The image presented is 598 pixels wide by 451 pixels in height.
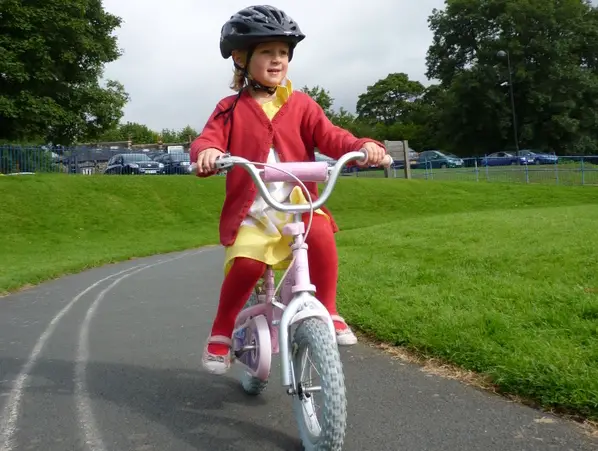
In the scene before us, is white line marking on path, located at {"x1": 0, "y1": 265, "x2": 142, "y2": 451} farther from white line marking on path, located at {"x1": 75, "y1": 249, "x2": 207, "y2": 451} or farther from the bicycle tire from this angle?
the bicycle tire

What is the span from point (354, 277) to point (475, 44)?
62.5m

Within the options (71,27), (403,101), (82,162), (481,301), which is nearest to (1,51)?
(71,27)

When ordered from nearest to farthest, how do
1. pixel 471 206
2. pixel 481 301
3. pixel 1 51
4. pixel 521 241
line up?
pixel 481 301 < pixel 521 241 < pixel 471 206 < pixel 1 51

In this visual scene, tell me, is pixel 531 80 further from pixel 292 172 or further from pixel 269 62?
pixel 292 172

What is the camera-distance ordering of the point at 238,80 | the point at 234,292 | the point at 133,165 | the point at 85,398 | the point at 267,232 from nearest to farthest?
the point at 267,232 < the point at 234,292 < the point at 238,80 < the point at 85,398 < the point at 133,165

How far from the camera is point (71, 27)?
116ft

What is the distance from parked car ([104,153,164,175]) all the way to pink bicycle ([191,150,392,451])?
32.1 m

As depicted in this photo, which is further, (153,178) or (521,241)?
(153,178)

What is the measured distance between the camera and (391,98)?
93750mm

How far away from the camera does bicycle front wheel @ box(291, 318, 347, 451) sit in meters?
2.84

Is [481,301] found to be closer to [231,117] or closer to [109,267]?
[231,117]

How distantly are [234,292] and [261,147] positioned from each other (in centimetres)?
81

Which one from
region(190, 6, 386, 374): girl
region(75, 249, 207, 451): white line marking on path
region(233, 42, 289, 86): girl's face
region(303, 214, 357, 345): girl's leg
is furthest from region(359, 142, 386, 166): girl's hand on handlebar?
region(75, 249, 207, 451): white line marking on path

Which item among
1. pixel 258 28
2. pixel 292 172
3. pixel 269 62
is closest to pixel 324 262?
pixel 292 172
